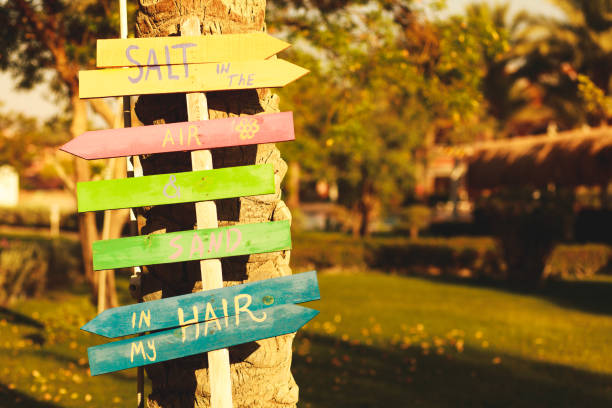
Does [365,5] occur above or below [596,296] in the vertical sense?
above

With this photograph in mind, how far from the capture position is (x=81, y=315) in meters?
9.72

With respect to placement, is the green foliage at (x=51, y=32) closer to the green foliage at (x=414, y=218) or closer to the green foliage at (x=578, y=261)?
the green foliage at (x=578, y=261)

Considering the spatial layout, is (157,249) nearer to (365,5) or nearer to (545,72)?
(365,5)

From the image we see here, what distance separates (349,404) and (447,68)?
17.6ft

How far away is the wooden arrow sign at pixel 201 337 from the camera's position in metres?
2.91

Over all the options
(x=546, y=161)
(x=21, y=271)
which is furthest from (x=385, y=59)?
(x=546, y=161)

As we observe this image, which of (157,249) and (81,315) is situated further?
(81,315)

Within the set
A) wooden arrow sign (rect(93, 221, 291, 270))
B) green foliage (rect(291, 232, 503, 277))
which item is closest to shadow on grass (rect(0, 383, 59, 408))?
wooden arrow sign (rect(93, 221, 291, 270))

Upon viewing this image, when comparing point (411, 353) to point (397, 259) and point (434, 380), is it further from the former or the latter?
point (397, 259)

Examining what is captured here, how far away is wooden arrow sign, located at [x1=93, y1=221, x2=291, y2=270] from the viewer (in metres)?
2.91

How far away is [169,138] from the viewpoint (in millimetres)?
3025

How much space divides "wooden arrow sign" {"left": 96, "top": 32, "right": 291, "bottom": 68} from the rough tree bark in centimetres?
21

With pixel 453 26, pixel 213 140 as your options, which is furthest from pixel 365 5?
pixel 213 140

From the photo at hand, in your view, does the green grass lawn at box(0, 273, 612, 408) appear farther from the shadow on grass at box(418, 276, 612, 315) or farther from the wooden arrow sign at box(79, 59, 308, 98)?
the wooden arrow sign at box(79, 59, 308, 98)
